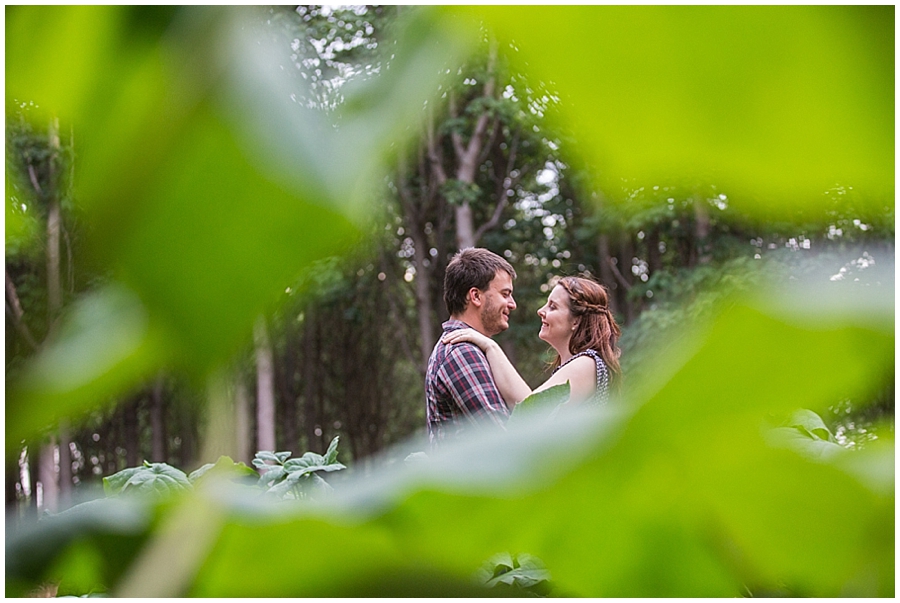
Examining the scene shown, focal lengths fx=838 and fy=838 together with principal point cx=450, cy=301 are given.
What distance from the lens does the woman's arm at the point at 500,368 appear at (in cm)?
79

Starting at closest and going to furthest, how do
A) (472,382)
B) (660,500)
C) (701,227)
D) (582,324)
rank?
(660,500) → (701,227) → (472,382) → (582,324)

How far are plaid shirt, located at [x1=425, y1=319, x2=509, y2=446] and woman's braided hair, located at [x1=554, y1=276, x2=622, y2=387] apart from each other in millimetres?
203

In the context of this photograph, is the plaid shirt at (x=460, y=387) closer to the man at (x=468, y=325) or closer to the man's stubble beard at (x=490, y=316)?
the man at (x=468, y=325)

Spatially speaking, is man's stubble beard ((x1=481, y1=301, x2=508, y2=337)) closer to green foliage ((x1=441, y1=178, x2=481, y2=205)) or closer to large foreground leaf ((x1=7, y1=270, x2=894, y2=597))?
green foliage ((x1=441, y1=178, x2=481, y2=205))

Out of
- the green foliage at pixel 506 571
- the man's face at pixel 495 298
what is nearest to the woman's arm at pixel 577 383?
the green foliage at pixel 506 571

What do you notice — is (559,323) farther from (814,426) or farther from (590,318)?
(814,426)

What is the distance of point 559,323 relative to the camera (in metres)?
1.07

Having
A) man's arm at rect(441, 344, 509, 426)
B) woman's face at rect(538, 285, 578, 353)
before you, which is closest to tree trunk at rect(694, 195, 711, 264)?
man's arm at rect(441, 344, 509, 426)

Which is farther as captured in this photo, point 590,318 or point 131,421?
point 590,318

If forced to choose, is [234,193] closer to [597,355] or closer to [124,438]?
[124,438]

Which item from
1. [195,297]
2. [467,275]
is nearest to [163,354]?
[195,297]

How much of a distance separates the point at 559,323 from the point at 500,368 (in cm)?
28

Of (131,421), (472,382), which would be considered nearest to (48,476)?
(131,421)

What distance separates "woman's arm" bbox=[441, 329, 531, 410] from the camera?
2.60 ft
